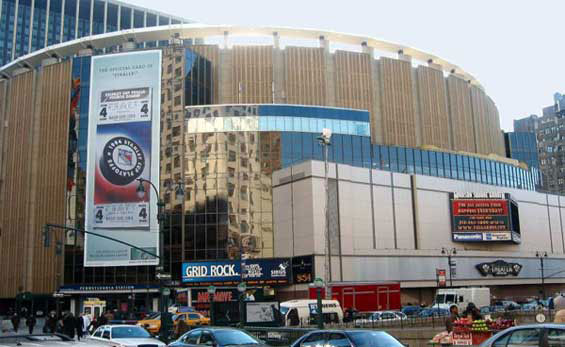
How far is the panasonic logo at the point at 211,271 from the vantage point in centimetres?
6575

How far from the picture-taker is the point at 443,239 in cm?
7338

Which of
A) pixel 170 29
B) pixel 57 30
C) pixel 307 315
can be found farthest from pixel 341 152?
pixel 57 30

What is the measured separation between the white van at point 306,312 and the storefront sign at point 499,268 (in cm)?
3061

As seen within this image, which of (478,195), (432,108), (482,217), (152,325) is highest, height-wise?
(432,108)

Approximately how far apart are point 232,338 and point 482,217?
6108 cm

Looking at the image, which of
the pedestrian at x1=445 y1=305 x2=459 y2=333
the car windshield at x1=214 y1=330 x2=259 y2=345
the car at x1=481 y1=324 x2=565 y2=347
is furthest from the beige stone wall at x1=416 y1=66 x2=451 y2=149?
the car at x1=481 y1=324 x2=565 y2=347

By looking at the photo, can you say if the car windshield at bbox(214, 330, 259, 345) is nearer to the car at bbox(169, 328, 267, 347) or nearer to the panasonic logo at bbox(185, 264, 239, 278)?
the car at bbox(169, 328, 267, 347)

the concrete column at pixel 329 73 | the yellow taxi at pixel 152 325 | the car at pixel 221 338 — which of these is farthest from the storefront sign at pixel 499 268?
the car at pixel 221 338

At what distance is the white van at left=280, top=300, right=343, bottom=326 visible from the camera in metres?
44.3

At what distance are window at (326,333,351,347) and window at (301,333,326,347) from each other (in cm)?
31

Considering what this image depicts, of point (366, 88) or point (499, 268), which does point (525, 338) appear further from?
point (366, 88)

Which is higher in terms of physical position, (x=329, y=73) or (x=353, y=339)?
(x=329, y=73)

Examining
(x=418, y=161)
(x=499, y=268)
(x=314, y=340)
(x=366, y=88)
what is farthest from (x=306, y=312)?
(x=366, y=88)

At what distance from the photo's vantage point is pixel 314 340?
18.6 metres
